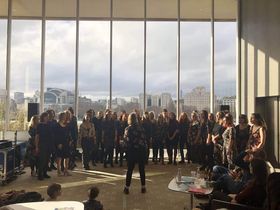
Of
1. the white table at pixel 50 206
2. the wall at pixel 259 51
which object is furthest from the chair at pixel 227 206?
the wall at pixel 259 51

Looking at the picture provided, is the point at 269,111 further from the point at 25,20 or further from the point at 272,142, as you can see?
the point at 25,20

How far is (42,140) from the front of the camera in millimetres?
7258

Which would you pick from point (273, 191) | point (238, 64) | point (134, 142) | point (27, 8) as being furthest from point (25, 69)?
point (273, 191)

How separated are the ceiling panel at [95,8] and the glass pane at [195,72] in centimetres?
292

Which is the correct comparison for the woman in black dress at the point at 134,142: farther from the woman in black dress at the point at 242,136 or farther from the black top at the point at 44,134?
the black top at the point at 44,134

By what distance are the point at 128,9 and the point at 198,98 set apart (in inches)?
158

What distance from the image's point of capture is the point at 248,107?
10047mm

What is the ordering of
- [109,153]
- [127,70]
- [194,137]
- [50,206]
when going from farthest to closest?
[127,70]
[109,153]
[194,137]
[50,206]

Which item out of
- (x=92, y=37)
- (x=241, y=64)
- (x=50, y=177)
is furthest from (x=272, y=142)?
(x=92, y=37)

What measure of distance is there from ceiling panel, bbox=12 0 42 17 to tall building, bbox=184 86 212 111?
6.08m

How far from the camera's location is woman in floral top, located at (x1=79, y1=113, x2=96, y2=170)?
27.3ft

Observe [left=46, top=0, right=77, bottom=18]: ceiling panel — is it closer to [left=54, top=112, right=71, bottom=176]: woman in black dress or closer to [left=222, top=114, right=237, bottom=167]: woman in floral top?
[left=54, top=112, right=71, bottom=176]: woman in black dress

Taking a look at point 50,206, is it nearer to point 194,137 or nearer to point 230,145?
point 230,145

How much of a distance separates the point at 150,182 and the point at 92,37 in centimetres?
622
